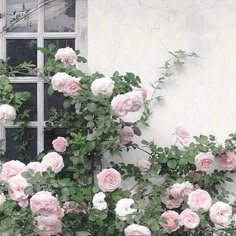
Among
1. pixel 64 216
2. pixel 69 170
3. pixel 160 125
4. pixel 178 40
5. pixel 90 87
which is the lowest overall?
pixel 64 216

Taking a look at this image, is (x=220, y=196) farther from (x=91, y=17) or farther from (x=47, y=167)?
(x=91, y=17)

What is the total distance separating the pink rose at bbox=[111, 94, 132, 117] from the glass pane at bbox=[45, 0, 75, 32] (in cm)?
74

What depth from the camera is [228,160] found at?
375 cm

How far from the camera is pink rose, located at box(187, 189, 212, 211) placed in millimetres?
3481

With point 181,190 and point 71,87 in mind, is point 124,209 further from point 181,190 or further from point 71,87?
point 71,87

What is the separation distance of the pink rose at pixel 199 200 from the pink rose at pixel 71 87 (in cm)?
86

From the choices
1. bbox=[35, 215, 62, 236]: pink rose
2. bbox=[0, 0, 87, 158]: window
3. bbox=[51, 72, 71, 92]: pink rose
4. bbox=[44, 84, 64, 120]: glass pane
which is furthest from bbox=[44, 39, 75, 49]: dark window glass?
bbox=[35, 215, 62, 236]: pink rose

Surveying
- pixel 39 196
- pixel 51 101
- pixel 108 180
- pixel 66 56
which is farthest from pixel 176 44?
pixel 39 196

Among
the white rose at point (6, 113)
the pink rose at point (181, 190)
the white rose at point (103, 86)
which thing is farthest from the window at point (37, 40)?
the pink rose at point (181, 190)

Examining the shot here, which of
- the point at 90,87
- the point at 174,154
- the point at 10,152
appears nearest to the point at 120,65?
the point at 90,87

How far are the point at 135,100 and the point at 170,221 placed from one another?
0.69 meters

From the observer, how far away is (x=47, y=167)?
3424 millimetres

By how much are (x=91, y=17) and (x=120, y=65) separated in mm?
337

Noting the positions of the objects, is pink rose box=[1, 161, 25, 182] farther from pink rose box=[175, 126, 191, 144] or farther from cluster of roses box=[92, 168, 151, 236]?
pink rose box=[175, 126, 191, 144]
